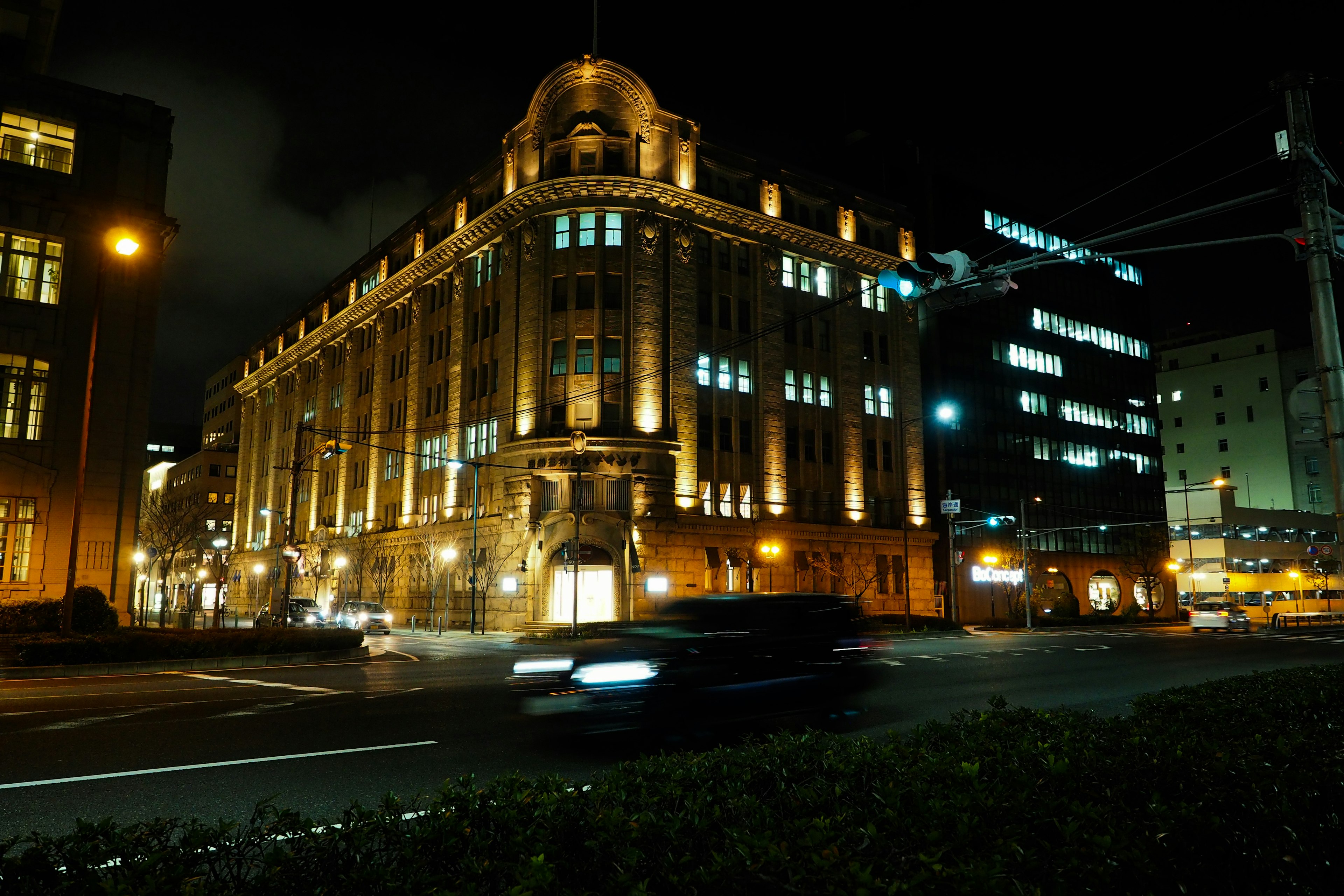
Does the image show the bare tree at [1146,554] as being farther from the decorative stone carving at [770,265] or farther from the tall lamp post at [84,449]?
the tall lamp post at [84,449]

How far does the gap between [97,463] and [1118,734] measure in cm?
3203

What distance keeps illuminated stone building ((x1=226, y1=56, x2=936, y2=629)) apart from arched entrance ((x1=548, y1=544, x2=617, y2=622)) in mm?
110

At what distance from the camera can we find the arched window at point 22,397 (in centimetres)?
2839

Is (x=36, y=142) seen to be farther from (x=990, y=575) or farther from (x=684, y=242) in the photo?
(x=990, y=575)

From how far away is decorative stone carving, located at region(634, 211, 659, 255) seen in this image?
4791cm

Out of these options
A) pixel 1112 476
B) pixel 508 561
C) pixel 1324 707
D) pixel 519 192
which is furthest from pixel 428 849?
pixel 1112 476

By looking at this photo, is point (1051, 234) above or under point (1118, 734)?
above

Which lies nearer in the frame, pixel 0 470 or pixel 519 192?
pixel 0 470

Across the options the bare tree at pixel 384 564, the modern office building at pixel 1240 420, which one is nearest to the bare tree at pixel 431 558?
the bare tree at pixel 384 564

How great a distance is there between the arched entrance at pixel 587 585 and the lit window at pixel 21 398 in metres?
23.1

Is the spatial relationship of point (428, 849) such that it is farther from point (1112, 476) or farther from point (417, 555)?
point (1112, 476)

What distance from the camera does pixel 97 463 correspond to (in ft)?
96.7

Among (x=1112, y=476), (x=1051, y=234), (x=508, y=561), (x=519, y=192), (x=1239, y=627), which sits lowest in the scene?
(x=1239, y=627)

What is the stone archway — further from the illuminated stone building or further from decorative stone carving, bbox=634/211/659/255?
decorative stone carving, bbox=634/211/659/255
